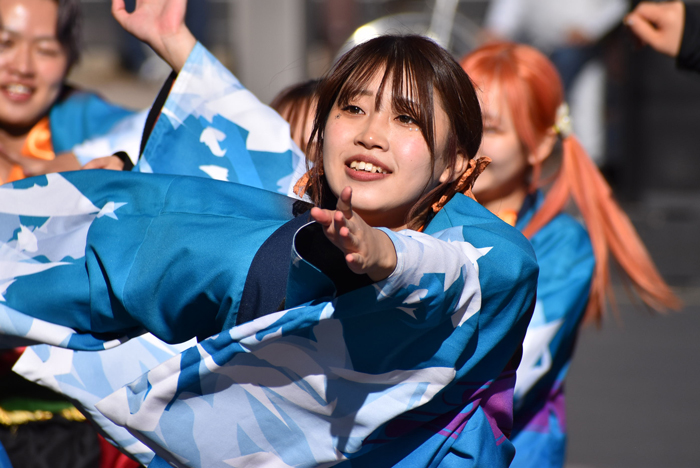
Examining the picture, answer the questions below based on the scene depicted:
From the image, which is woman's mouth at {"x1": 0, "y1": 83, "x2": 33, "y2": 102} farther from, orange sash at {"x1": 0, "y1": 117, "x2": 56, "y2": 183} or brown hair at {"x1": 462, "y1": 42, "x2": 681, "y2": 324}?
brown hair at {"x1": 462, "y1": 42, "x2": 681, "y2": 324}

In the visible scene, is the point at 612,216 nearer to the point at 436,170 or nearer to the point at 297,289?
the point at 436,170

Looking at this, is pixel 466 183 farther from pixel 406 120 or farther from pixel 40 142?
pixel 40 142

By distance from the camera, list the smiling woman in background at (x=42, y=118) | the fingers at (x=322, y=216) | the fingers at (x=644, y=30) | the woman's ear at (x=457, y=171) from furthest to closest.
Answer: the fingers at (x=644, y=30)
the smiling woman in background at (x=42, y=118)
the woman's ear at (x=457, y=171)
the fingers at (x=322, y=216)

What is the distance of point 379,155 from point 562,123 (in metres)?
1.17

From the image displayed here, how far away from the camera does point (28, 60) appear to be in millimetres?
2045

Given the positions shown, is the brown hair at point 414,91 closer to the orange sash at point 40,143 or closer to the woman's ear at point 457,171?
the woman's ear at point 457,171

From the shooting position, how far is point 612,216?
85.4 inches

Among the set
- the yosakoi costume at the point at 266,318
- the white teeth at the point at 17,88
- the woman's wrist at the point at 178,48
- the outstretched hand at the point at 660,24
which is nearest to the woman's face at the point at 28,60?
the white teeth at the point at 17,88

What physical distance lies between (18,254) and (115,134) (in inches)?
28.5

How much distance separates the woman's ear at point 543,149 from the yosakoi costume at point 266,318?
0.89m

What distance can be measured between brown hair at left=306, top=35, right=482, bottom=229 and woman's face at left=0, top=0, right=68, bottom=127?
1.10 metres

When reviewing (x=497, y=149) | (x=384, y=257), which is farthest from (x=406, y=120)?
(x=497, y=149)

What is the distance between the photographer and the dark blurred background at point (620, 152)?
3.16 meters

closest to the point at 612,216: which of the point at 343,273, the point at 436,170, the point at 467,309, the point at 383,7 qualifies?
A: the point at 436,170
